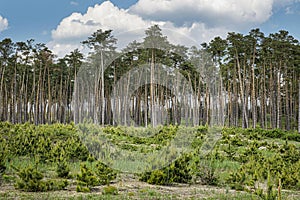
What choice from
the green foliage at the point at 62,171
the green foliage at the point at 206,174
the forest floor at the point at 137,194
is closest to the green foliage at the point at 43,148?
the green foliage at the point at 62,171

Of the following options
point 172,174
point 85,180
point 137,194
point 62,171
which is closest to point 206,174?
point 172,174

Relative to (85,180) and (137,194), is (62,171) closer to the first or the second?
(85,180)

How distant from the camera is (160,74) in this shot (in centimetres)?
1630

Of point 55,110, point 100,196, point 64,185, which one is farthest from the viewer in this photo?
point 55,110

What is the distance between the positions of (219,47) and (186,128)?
1916cm

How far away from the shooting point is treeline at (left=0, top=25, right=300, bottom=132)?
518 inches

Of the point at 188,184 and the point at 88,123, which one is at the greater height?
the point at 88,123

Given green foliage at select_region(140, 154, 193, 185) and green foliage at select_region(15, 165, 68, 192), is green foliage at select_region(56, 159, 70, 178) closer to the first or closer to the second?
green foliage at select_region(15, 165, 68, 192)

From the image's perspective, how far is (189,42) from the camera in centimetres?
898

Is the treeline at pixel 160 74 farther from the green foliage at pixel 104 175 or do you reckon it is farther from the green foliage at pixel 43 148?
the green foliage at pixel 104 175

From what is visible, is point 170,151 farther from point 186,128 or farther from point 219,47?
point 219,47

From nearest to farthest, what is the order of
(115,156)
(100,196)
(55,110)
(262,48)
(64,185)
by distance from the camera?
(100,196), (64,185), (115,156), (262,48), (55,110)

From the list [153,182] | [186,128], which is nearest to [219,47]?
[186,128]

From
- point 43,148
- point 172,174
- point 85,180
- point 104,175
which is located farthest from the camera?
point 43,148
